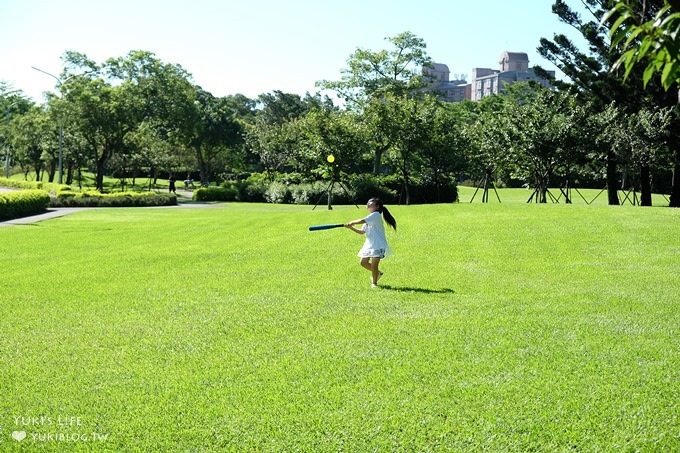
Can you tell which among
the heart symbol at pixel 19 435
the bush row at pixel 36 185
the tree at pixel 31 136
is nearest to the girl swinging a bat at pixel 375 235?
the heart symbol at pixel 19 435

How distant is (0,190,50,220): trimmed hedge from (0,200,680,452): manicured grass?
52.1 feet

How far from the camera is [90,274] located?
39.0 feet

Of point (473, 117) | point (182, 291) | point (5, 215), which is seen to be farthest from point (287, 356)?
point (473, 117)

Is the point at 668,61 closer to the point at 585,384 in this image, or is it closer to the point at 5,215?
the point at 585,384

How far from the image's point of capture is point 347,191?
36.7 m

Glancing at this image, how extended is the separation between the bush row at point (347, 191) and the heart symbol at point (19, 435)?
102ft

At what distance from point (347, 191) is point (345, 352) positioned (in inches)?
1194

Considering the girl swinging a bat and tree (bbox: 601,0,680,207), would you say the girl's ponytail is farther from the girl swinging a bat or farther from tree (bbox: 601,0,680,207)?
tree (bbox: 601,0,680,207)

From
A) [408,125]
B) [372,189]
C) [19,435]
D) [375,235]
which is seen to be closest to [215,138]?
[372,189]

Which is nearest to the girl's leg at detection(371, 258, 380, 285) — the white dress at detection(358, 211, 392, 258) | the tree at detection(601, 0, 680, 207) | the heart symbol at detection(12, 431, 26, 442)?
the white dress at detection(358, 211, 392, 258)

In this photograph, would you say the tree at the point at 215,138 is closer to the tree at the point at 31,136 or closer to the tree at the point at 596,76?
the tree at the point at 31,136

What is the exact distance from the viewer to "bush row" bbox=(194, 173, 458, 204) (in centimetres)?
3834

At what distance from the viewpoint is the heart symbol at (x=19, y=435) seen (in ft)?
15.1

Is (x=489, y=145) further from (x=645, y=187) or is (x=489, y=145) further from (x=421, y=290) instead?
(x=421, y=290)
